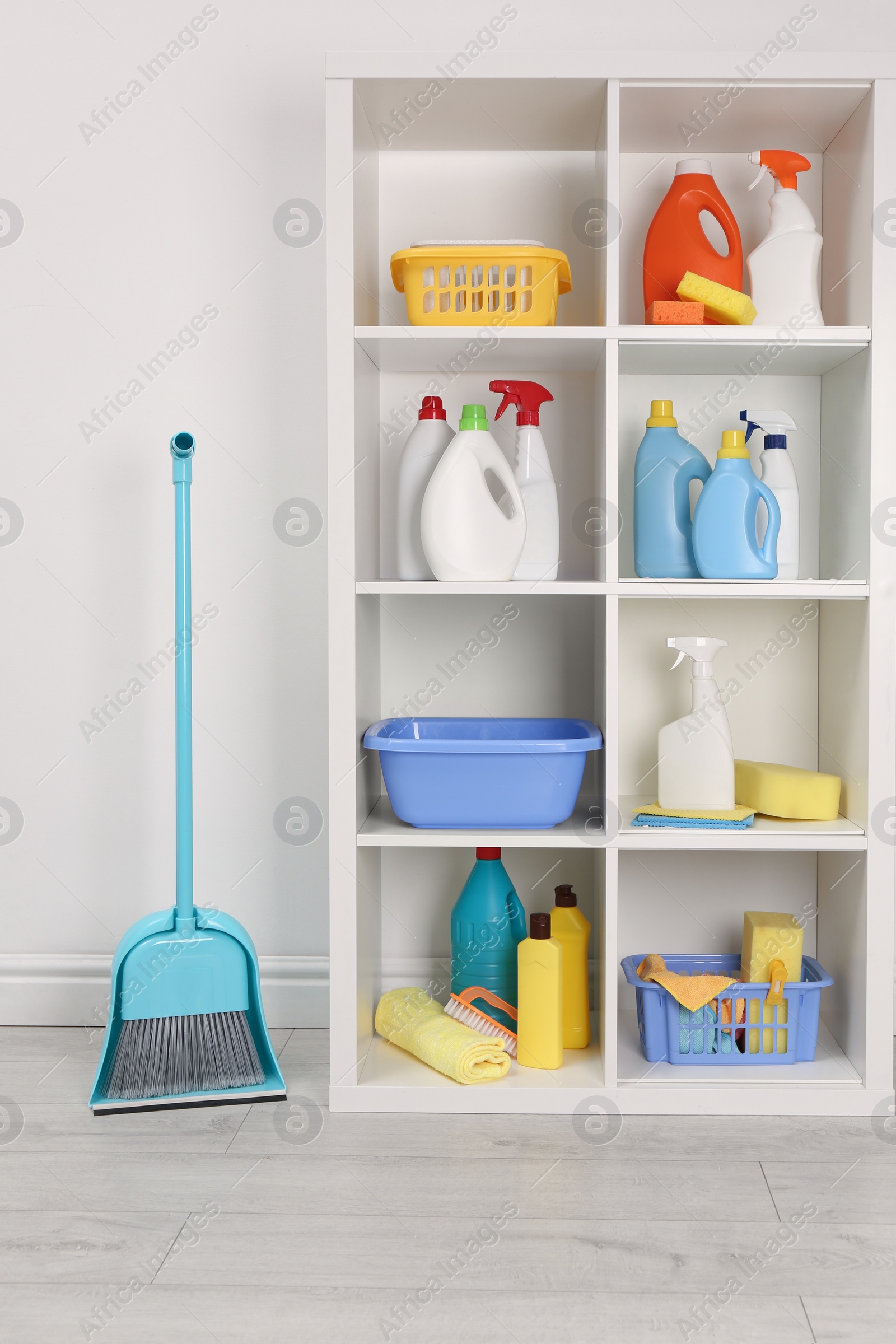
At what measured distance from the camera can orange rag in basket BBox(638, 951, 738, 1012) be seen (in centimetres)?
144

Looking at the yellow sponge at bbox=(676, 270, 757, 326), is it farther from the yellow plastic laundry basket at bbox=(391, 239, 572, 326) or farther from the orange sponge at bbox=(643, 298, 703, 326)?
the yellow plastic laundry basket at bbox=(391, 239, 572, 326)

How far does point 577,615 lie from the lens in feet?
5.50

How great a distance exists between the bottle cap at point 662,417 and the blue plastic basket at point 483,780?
477 mm

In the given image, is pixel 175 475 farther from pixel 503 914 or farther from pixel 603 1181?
pixel 603 1181

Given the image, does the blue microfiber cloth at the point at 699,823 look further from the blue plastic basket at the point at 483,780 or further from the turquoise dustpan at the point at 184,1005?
the turquoise dustpan at the point at 184,1005

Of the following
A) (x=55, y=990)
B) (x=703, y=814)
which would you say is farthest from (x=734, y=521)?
(x=55, y=990)

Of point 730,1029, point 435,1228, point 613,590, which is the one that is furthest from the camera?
point 730,1029

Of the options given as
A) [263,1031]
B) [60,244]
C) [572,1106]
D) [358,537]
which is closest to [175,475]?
[358,537]

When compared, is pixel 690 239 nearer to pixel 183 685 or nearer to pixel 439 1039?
pixel 183 685

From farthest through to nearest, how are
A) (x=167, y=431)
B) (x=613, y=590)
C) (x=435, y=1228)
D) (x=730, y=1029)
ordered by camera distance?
(x=167, y=431), (x=730, y=1029), (x=613, y=590), (x=435, y=1228)

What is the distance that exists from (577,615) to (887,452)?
1.75 feet

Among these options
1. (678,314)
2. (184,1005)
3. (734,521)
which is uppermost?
(678,314)

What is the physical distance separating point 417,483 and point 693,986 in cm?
85

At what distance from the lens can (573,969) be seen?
1.51 metres
